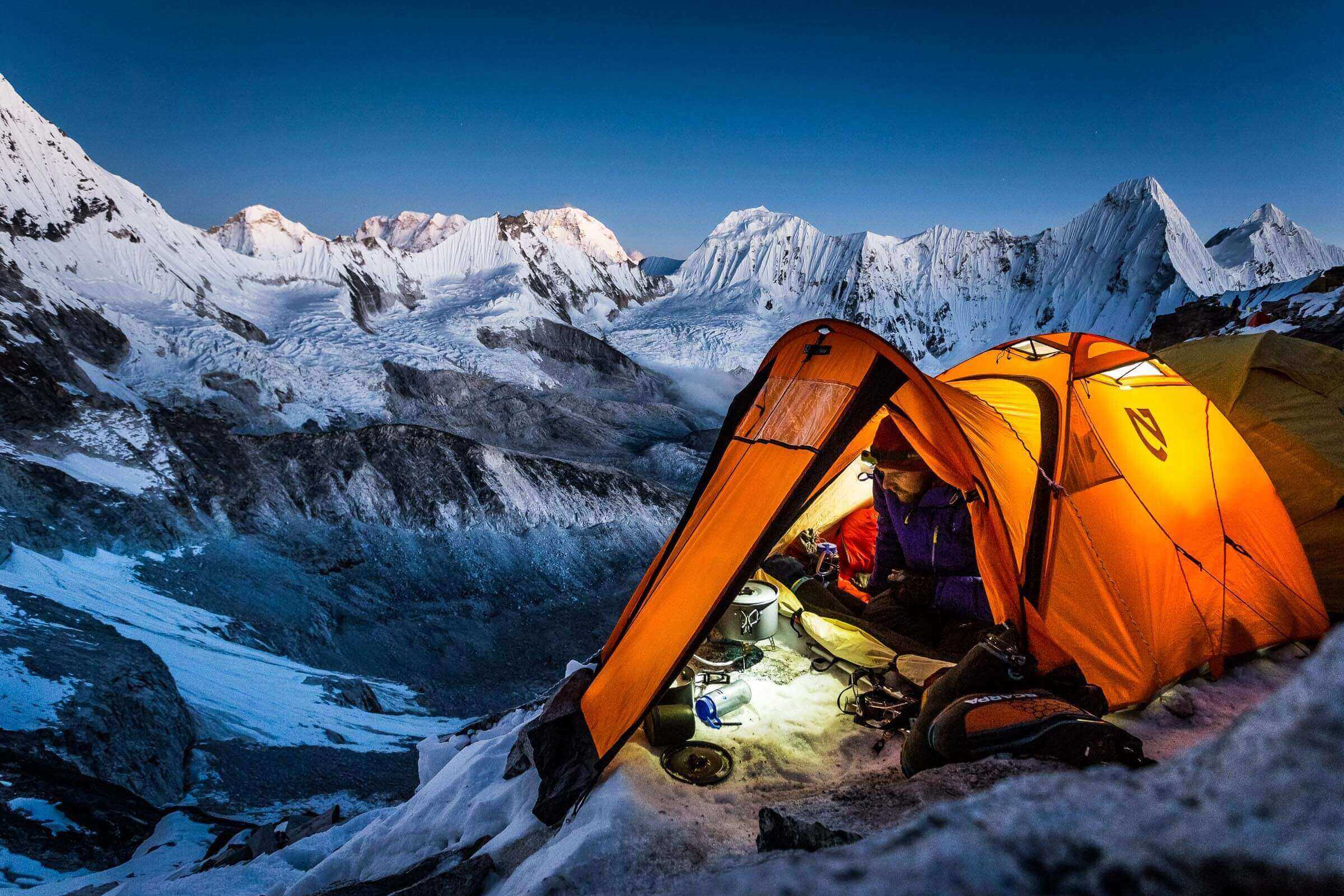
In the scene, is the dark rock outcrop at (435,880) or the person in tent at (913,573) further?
the person in tent at (913,573)

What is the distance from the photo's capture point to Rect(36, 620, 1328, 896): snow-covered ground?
2982 millimetres

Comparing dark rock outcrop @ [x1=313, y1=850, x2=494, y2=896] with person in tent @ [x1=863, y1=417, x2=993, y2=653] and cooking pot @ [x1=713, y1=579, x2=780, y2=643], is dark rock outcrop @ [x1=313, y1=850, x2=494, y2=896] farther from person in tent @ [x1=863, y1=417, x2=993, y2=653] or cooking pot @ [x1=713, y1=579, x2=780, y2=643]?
person in tent @ [x1=863, y1=417, x2=993, y2=653]

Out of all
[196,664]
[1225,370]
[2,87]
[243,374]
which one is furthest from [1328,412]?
[2,87]

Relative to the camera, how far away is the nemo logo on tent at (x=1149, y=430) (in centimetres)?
482

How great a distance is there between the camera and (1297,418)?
664cm

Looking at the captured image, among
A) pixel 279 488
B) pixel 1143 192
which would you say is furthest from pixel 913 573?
pixel 1143 192

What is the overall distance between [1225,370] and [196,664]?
1730cm

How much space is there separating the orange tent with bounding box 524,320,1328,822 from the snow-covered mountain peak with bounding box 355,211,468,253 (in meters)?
168

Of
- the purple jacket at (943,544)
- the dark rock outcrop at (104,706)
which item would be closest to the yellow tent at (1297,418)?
the purple jacket at (943,544)

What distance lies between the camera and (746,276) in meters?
96.6

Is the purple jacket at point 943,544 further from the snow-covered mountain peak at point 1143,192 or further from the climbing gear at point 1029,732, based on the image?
the snow-covered mountain peak at point 1143,192

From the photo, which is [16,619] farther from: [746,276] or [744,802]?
[746,276]

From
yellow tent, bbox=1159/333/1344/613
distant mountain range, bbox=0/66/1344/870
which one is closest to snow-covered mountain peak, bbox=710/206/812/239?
distant mountain range, bbox=0/66/1344/870

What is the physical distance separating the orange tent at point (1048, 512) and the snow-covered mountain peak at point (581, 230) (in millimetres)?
158285
